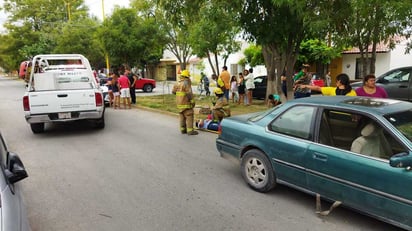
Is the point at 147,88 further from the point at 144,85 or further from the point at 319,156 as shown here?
the point at 319,156

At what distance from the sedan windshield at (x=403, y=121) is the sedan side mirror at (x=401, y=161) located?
1.02ft

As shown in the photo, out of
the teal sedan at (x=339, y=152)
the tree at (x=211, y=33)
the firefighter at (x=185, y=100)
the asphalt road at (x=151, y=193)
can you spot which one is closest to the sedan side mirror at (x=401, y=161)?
the teal sedan at (x=339, y=152)

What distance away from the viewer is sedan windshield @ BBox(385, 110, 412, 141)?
10.5 ft

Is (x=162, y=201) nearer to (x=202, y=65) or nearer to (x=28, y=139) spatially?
(x=28, y=139)

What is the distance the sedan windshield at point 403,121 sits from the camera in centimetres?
320

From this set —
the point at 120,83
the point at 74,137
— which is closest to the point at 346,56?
the point at 120,83

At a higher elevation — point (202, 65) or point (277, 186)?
point (202, 65)

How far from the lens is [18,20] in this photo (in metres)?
44.6

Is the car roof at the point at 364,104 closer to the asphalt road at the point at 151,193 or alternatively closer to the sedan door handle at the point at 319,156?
the sedan door handle at the point at 319,156

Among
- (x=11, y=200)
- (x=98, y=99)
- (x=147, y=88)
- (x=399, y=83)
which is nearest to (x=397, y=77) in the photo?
(x=399, y=83)

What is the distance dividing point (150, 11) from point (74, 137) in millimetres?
19679

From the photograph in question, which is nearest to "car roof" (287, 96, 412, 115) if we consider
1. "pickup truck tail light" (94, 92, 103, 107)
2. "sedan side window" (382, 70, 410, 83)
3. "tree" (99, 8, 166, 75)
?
"pickup truck tail light" (94, 92, 103, 107)

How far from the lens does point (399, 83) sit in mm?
10438

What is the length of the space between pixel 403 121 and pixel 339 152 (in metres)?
0.73
